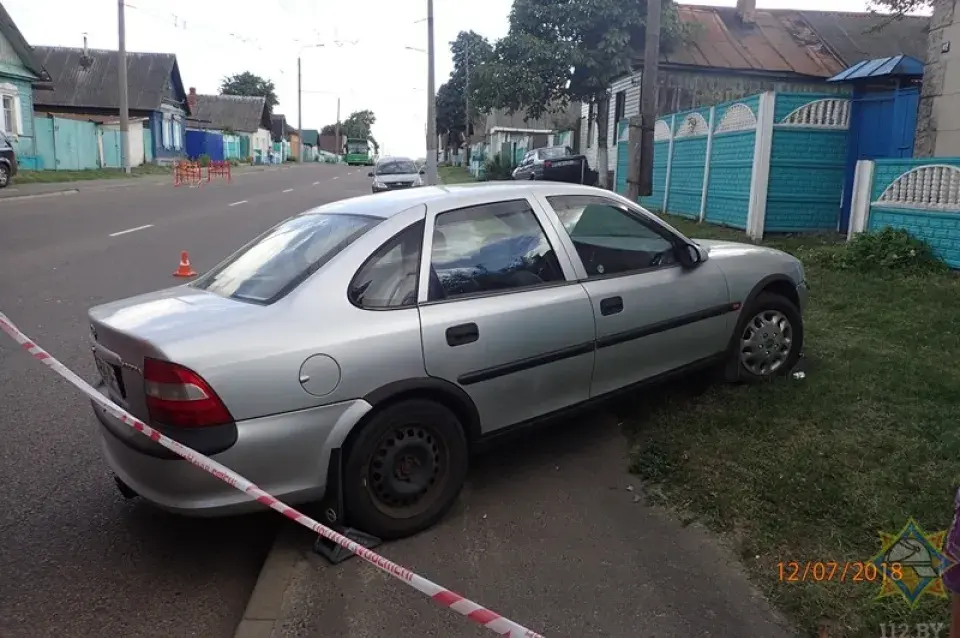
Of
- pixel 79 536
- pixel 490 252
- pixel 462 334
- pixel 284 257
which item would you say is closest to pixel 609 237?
pixel 490 252

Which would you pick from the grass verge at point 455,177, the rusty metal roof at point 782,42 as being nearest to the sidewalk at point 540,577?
the rusty metal roof at point 782,42

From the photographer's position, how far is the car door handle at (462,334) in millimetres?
3533

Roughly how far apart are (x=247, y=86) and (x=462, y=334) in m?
106

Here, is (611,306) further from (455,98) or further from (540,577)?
(455,98)

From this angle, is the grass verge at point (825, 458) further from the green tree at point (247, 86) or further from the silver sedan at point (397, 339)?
the green tree at point (247, 86)

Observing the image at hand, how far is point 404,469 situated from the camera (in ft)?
11.4

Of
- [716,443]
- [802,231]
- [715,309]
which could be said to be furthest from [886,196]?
[716,443]

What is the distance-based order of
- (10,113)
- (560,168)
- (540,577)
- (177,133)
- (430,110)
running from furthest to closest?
(177,133)
(10,113)
(430,110)
(560,168)
(540,577)

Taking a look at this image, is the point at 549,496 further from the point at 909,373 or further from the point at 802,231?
the point at 802,231

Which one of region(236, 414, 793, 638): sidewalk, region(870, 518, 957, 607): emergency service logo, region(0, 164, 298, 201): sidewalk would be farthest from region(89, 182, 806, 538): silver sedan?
region(0, 164, 298, 201): sidewalk

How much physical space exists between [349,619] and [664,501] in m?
1.67

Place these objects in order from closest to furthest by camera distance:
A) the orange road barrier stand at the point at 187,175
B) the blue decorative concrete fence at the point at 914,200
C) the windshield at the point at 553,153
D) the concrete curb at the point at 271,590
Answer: the concrete curb at the point at 271,590 → the blue decorative concrete fence at the point at 914,200 → the windshield at the point at 553,153 → the orange road barrier stand at the point at 187,175

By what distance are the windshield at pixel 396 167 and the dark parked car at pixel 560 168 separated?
12.8 ft

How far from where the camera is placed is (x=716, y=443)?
4.29m
